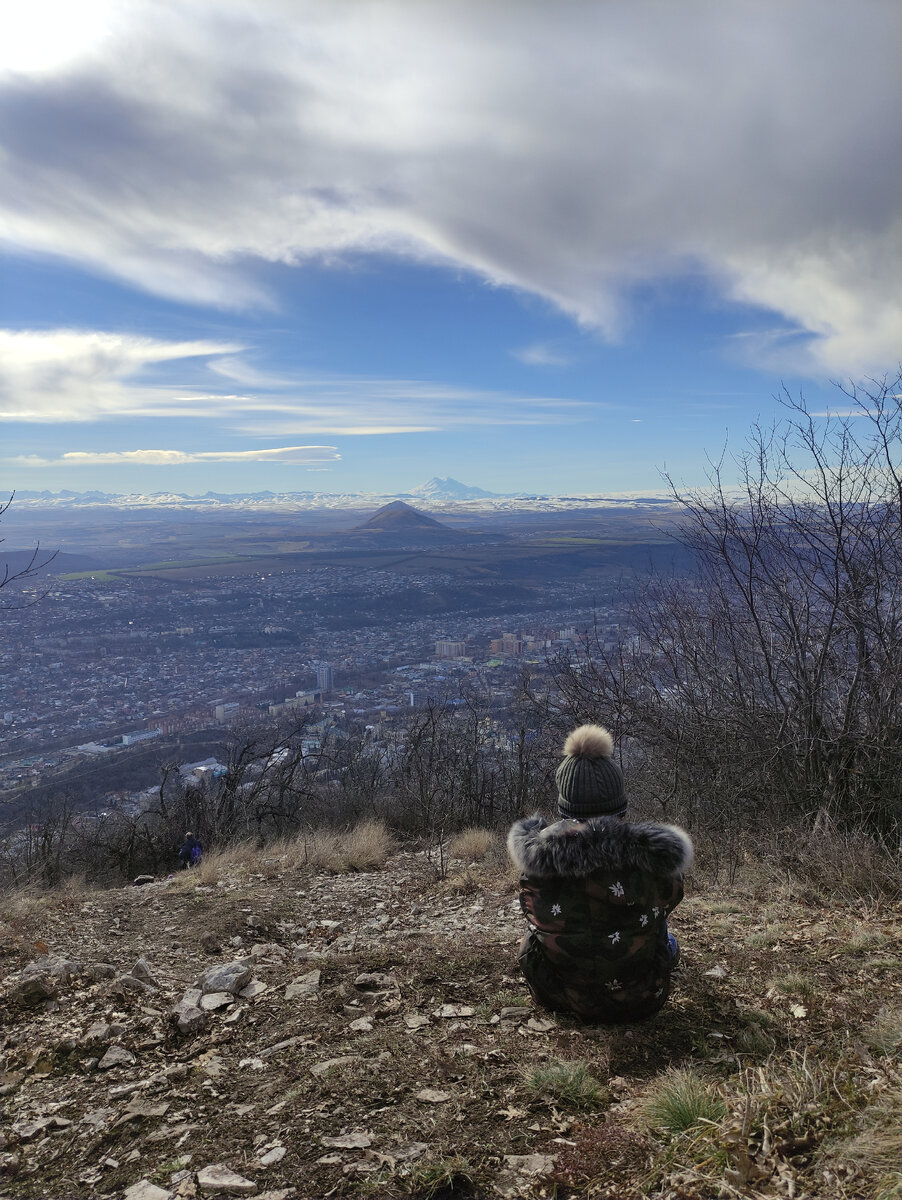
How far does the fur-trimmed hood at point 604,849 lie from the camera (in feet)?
9.57

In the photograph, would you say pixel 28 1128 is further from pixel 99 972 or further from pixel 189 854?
pixel 189 854

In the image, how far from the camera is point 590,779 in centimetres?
313

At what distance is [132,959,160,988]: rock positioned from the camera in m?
4.25

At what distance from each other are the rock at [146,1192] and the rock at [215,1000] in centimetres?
147

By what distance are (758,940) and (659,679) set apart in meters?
4.87

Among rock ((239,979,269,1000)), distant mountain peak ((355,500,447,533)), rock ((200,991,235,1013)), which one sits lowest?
rock ((239,979,269,1000))

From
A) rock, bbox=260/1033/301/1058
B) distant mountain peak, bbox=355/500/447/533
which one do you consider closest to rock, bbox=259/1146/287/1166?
rock, bbox=260/1033/301/1058

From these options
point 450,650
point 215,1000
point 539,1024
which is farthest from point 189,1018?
point 450,650

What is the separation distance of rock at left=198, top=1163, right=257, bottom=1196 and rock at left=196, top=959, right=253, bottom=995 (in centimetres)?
171

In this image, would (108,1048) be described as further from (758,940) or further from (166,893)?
(166,893)

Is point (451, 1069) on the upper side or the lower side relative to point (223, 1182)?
lower

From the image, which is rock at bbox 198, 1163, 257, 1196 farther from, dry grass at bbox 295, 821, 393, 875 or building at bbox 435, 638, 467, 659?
building at bbox 435, 638, 467, 659

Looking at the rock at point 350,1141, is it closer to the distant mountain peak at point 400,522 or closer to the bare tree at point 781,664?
the bare tree at point 781,664

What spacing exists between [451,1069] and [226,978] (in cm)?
180
